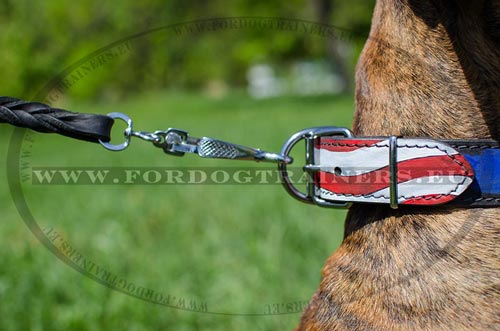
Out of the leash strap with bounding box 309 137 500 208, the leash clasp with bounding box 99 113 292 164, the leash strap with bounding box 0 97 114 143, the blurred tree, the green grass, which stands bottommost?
the green grass

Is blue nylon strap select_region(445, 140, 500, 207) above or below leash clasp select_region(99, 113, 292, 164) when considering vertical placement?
below

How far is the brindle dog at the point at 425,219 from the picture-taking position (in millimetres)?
1602

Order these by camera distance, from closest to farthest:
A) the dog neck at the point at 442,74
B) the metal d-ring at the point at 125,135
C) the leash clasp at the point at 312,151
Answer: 1. the dog neck at the point at 442,74
2. the leash clasp at the point at 312,151
3. the metal d-ring at the point at 125,135

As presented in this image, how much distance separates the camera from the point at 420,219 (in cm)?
169

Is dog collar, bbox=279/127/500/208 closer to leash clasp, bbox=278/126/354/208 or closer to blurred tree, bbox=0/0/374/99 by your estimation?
leash clasp, bbox=278/126/354/208

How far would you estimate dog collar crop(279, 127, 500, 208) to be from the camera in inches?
63.8

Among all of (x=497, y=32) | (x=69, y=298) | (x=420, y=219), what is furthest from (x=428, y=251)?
(x=69, y=298)

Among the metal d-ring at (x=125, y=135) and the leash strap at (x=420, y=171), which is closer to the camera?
the leash strap at (x=420, y=171)

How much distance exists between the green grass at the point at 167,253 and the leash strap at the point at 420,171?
1.97 metres

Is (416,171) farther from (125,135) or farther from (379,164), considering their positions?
(125,135)

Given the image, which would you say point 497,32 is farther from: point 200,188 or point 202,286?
point 200,188

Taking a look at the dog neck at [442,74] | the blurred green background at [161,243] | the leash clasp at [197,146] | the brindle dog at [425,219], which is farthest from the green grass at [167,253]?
the dog neck at [442,74]

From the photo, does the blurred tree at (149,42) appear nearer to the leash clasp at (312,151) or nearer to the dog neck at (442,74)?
the leash clasp at (312,151)

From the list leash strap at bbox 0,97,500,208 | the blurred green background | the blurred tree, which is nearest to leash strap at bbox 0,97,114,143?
leash strap at bbox 0,97,500,208
